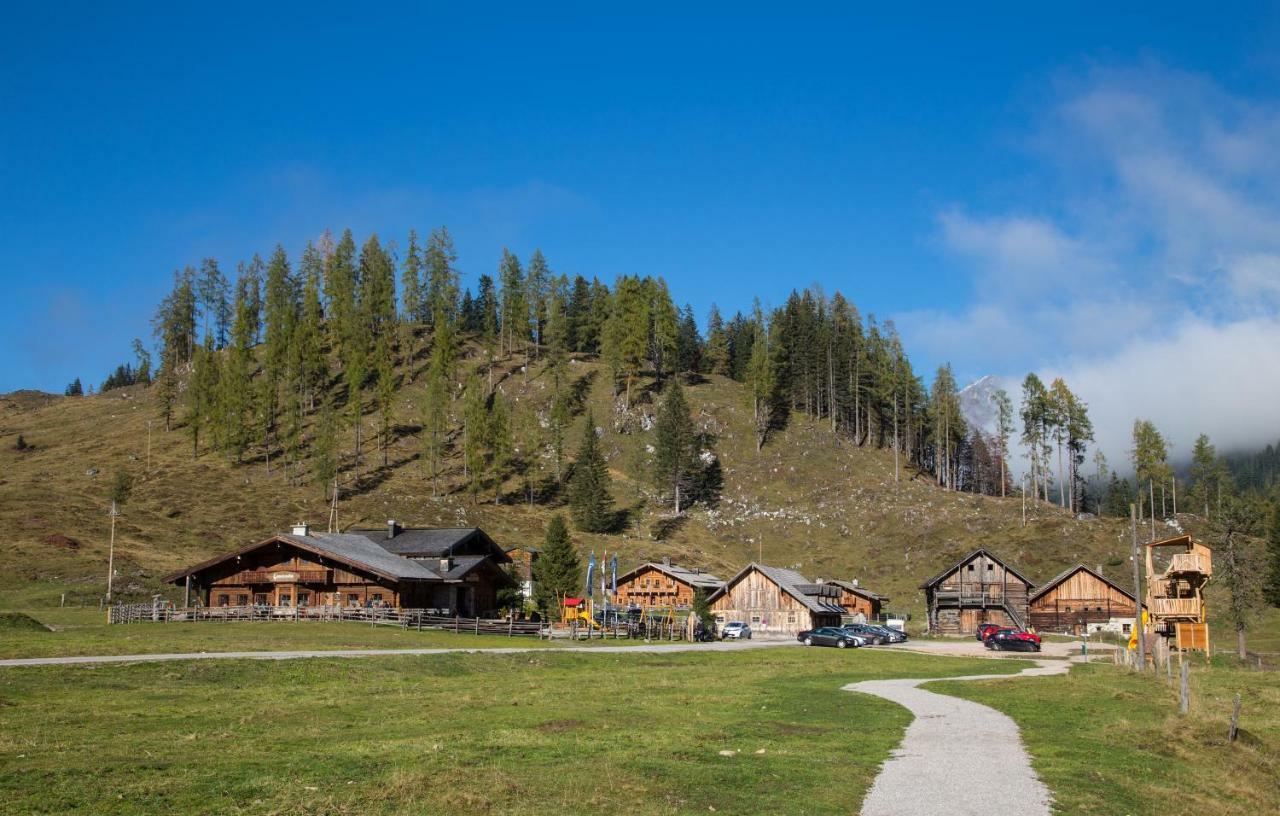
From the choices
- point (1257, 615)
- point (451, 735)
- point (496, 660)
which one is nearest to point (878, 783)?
point (451, 735)

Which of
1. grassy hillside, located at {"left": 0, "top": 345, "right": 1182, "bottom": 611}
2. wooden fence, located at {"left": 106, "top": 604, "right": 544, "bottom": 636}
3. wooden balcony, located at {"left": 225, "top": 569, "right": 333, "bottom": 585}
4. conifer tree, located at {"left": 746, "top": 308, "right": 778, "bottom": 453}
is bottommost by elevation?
wooden fence, located at {"left": 106, "top": 604, "right": 544, "bottom": 636}

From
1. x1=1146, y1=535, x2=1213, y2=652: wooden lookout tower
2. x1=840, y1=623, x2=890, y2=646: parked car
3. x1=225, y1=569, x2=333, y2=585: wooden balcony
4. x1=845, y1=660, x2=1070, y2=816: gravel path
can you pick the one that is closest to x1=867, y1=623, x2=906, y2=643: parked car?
x1=840, y1=623, x2=890, y2=646: parked car

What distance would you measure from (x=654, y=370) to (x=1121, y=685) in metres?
136

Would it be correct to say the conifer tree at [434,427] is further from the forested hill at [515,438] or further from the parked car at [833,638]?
the parked car at [833,638]

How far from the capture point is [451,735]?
20.6m

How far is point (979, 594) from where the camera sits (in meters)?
93.1

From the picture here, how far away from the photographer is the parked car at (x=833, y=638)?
65.5m

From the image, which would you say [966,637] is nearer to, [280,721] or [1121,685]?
[1121,685]

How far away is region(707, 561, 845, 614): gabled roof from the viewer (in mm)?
85812

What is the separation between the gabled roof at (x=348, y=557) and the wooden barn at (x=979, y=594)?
50.8 metres

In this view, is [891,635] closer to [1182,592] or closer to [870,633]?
[870,633]

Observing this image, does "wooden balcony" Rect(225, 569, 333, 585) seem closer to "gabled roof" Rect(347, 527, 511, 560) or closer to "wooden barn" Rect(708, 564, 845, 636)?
"gabled roof" Rect(347, 527, 511, 560)

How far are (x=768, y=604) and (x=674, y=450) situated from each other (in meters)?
49.9

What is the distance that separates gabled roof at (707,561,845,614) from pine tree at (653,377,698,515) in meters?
41.8
